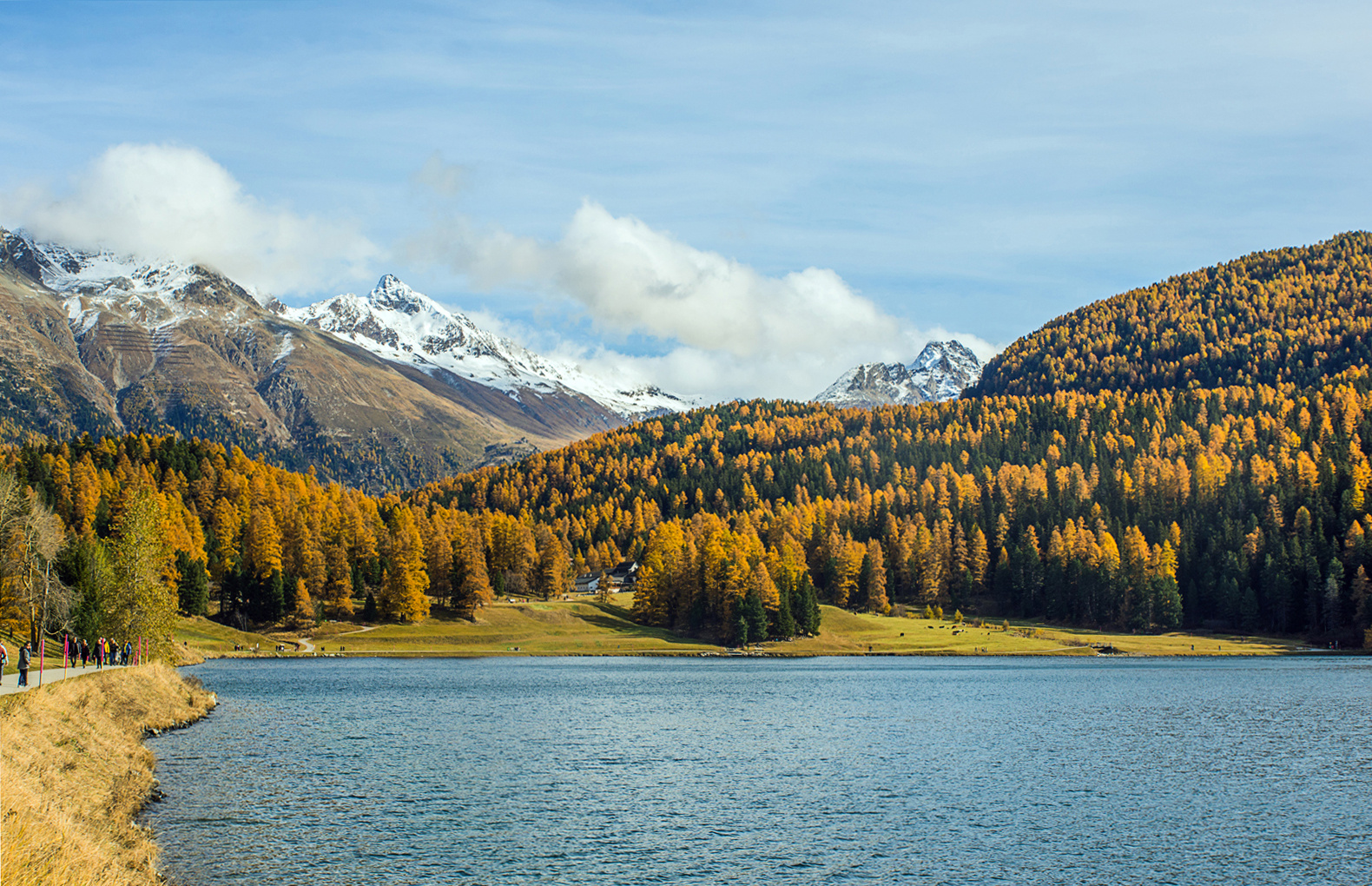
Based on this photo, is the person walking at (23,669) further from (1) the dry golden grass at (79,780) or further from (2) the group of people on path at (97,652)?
(2) the group of people on path at (97,652)

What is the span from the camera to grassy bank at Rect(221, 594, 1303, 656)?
525 feet

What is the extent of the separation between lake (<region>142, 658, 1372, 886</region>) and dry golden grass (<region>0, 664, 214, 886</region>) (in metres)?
1.99

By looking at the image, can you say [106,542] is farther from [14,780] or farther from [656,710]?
[14,780]

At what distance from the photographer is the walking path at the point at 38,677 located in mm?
55513

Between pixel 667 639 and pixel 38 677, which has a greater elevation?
pixel 38 677

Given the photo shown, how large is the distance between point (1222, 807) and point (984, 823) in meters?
12.5

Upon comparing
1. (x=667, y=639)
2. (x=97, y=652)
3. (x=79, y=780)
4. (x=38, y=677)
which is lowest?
(x=667, y=639)

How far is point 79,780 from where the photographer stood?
4378cm

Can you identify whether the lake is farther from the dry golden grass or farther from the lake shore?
the lake shore

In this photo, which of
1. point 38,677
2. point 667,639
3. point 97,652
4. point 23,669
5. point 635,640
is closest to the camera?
point 23,669

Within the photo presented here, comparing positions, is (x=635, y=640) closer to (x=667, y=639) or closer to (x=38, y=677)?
(x=667, y=639)

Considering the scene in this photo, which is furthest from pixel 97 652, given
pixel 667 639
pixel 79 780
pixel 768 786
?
pixel 667 639

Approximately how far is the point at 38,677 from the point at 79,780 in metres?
26.8

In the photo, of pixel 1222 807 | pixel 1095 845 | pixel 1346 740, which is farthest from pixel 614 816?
pixel 1346 740
